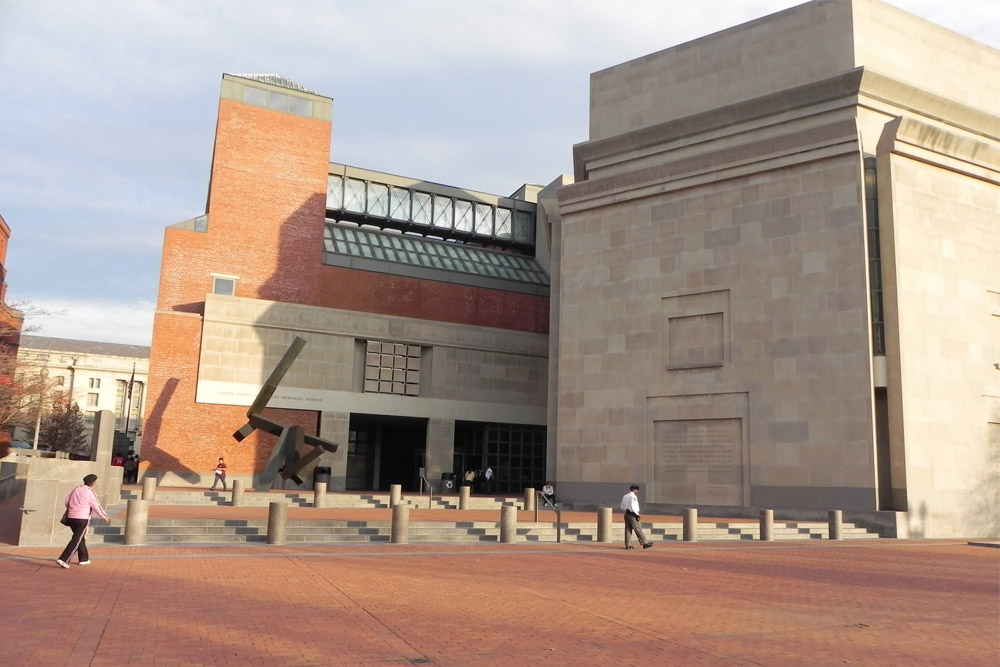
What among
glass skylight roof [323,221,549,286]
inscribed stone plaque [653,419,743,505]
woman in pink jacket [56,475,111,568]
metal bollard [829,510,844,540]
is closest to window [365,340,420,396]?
glass skylight roof [323,221,549,286]

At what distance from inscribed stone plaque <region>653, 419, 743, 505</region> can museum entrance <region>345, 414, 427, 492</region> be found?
16.4 meters

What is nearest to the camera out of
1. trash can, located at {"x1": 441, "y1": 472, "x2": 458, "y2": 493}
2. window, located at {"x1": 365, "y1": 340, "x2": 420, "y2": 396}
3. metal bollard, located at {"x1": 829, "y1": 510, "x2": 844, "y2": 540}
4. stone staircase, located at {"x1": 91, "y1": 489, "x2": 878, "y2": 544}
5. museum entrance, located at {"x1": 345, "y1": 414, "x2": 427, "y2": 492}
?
stone staircase, located at {"x1": 91, "y1": 489, "x2": 878, "y2": 544}

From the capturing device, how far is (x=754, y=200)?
101 feet

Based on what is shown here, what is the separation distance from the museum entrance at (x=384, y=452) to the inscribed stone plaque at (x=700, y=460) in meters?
16.4

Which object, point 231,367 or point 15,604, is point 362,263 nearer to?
point 231,367

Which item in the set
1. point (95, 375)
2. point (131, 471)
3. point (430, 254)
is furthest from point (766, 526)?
point (95, 375)

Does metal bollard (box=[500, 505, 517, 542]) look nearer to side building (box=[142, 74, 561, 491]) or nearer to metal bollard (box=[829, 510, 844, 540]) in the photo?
metal bollard (box=[829, 510, 844, 540])

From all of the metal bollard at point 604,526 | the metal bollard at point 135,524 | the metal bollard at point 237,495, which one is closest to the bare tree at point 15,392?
the metal bollard at point 237,495

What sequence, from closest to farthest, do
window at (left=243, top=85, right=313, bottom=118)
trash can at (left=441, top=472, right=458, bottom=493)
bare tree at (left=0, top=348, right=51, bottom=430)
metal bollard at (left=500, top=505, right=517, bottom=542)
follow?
metal bollard at (left=500, top=505, right=517, bottom=542)
bare tree at (left=0, top=348, right=51, bottom=430)
trash can at (left=441, top=472, right=458, bottom=493)
window at (left=243, top=85, right=313, bottom=118)

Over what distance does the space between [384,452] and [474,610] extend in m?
39.7

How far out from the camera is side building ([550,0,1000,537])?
27.5 m

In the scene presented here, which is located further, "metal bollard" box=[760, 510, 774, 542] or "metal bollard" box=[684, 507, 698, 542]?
"metal bollard" box=[760, 510, 774, 542]

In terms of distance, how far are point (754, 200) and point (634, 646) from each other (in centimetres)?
2513

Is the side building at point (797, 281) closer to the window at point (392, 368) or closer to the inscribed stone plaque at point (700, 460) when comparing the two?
the inscribed stone plaque at point (700, 460)
